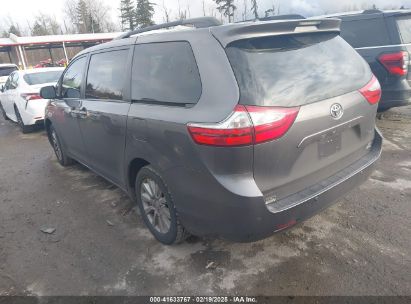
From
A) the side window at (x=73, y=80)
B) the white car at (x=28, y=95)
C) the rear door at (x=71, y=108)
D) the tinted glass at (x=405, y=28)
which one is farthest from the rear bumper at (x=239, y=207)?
the white car at (x=28, y=95)

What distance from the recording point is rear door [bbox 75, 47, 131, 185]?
3215 millimetres

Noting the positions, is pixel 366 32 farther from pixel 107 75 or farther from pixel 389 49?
pixel 107 75

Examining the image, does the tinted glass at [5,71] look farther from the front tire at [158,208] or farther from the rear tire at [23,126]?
the front tire at [158,208]

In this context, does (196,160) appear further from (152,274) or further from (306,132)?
(152,274)

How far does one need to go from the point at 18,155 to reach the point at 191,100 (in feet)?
18.7

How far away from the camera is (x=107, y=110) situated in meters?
3.41

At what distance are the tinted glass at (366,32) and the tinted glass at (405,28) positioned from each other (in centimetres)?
22

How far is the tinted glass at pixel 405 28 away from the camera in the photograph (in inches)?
226

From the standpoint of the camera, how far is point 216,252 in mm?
3023

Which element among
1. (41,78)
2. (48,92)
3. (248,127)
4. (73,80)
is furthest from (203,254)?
(41,78)

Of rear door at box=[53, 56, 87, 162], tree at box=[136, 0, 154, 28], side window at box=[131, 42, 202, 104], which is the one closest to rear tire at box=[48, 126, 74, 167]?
rear door at box=[53, 56, 87, 162]

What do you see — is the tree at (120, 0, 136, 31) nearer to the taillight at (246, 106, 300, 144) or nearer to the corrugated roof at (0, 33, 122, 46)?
the corrugated roof at (0, 33, 122, 46)

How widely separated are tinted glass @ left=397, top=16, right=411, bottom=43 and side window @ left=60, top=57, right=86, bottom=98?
5.18 meters

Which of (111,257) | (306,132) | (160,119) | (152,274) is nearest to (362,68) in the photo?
(306,132)
